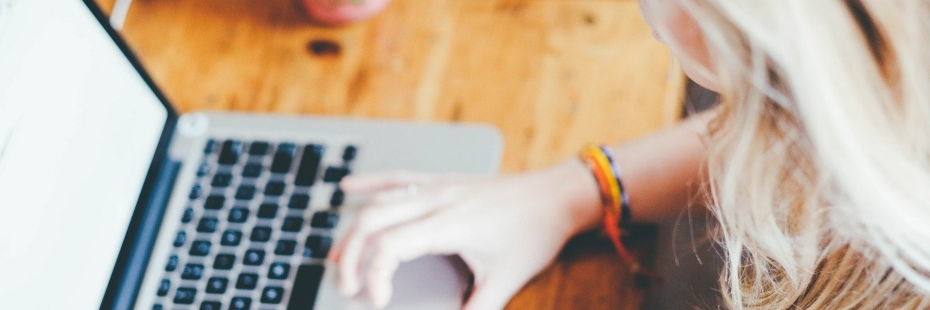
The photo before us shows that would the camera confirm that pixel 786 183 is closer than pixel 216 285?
Yes

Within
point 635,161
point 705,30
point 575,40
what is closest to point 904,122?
point 705,30

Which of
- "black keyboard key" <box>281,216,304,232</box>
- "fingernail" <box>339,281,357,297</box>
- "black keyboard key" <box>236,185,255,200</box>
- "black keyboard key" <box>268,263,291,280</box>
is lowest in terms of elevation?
"black keyboard key" <box>268,263,291,280</box>

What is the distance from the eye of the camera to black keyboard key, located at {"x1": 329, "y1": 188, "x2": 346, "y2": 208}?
1.77ft

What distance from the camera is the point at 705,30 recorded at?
0.28 metres

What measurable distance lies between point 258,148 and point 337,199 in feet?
0.28

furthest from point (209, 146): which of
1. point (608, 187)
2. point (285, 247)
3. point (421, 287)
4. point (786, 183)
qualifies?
point (786, 183)

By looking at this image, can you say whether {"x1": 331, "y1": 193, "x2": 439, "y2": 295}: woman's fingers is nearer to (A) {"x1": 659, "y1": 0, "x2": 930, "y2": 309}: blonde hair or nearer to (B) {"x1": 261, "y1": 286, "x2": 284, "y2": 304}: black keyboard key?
(B) {"x1": 261, "y1": 286, "x2": 284, "y2": 304}: black keyboard key

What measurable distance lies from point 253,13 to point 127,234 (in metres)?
0.27

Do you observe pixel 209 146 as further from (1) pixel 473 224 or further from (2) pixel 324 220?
(1) pixel 473 224

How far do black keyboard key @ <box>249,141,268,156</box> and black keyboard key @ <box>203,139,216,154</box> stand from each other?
34 millimetres

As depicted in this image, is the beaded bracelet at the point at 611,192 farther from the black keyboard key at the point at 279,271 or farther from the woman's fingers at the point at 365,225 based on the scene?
the black keyboard key at the point at 279,271

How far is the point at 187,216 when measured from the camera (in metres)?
0.53

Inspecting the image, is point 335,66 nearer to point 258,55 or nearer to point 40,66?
point 258,55

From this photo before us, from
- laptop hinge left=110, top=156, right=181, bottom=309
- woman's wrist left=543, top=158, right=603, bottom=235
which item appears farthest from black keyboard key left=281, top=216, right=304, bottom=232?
woman's wrist left=543, top=158, right=603, bottom=235
